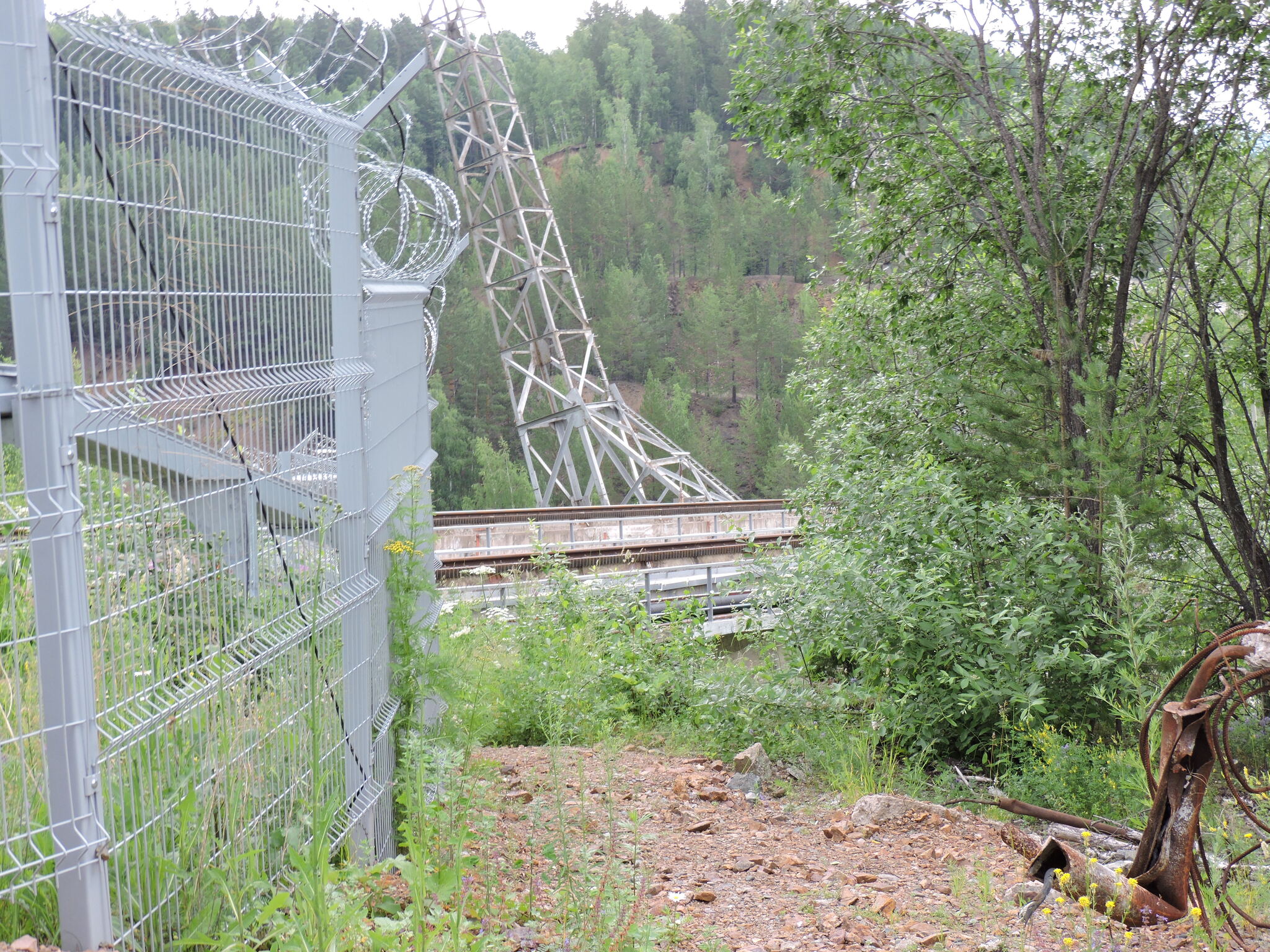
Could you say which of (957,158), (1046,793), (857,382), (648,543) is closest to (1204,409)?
(957,158)

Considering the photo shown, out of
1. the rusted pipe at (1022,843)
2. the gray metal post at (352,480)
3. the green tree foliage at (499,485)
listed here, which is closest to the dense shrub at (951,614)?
the rusted pipe at (1022,843)

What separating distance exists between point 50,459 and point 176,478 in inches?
17.4

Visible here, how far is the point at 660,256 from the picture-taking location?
5766 centimetres

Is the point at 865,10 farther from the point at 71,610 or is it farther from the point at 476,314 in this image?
the point at 476,314

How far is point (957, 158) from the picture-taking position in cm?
946

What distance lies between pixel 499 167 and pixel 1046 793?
75.7 feet

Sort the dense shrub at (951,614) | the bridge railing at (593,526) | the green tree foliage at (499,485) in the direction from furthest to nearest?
the green tree foliage at (499,485) → the bridge railing at (593,526) → the dense shrub at (951,614)

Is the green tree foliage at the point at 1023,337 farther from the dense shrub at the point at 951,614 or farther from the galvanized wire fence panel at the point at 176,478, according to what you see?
the galvanized wire fence panel at the point at 176,478

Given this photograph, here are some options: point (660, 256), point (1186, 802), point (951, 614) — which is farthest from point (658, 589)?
point (660, 256)

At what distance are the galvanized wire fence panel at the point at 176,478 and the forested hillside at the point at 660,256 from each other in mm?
33707

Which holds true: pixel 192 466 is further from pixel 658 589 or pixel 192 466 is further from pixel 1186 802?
pixel 658 589

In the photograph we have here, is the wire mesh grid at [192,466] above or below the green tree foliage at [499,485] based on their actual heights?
above

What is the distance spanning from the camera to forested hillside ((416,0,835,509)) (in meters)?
47.0

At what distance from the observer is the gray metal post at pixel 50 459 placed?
1921mm
